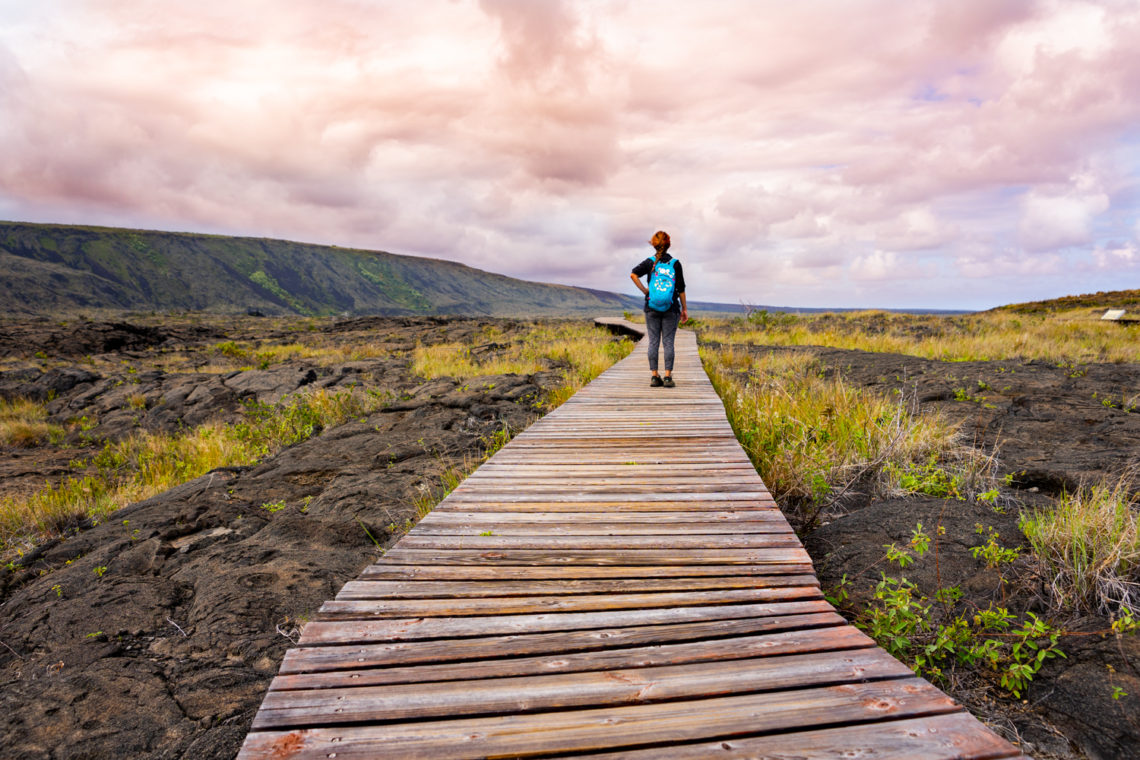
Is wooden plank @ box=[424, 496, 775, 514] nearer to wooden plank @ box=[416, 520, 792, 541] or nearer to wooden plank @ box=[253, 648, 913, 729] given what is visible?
wooden plank @ box=[416, 520, 792, 541]

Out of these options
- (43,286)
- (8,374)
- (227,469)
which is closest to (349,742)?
(227,469)

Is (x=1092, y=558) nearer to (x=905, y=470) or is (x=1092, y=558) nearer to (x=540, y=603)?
(x=905, y=470)

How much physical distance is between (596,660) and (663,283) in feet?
19.3

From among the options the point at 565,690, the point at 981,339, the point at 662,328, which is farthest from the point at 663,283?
the point at 981,339

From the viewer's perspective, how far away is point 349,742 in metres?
1.49

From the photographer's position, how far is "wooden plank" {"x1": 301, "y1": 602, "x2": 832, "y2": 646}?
2.01m

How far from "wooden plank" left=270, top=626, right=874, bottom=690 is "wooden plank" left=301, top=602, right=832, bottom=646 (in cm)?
15

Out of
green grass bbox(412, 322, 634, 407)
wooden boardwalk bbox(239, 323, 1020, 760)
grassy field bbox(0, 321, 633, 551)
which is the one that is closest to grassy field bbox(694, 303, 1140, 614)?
wooden boardwalk bbox(239, 323, 1020, 760)

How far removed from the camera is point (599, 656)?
72.5 inches

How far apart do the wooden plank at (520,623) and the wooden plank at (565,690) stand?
0.90 feet

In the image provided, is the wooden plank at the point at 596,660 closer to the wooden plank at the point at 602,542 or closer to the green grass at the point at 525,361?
the wooden plank at the point at 602,542

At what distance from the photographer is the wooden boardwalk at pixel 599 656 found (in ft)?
4.84

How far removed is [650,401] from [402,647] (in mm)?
5297

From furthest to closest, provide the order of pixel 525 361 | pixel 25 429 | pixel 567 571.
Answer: pixel 525 361, pixel 25 429, pixel 567 571
